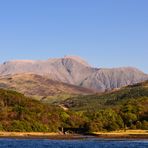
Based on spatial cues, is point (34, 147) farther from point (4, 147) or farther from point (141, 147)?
point (141, 147)

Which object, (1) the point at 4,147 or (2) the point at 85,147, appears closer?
(1) the point at 4,147

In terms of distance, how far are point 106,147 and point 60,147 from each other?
14.4 m

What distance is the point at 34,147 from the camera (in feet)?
503

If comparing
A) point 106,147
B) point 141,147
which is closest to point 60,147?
point 106,147

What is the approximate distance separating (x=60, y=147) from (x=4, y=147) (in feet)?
56.4

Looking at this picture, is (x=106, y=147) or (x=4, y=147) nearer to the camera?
(x=4, y=147)

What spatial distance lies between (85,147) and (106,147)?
253 inches

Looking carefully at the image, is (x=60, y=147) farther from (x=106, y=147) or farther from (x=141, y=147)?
(x=141, y=147)

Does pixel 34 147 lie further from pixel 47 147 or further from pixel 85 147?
pixel 85 147

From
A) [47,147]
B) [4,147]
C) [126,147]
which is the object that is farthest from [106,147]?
[4,147]

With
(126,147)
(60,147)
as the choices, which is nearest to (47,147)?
(60,147)

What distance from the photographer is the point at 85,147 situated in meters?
159

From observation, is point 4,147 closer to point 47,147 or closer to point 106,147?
point 47,147

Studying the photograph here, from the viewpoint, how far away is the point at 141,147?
155 meters
